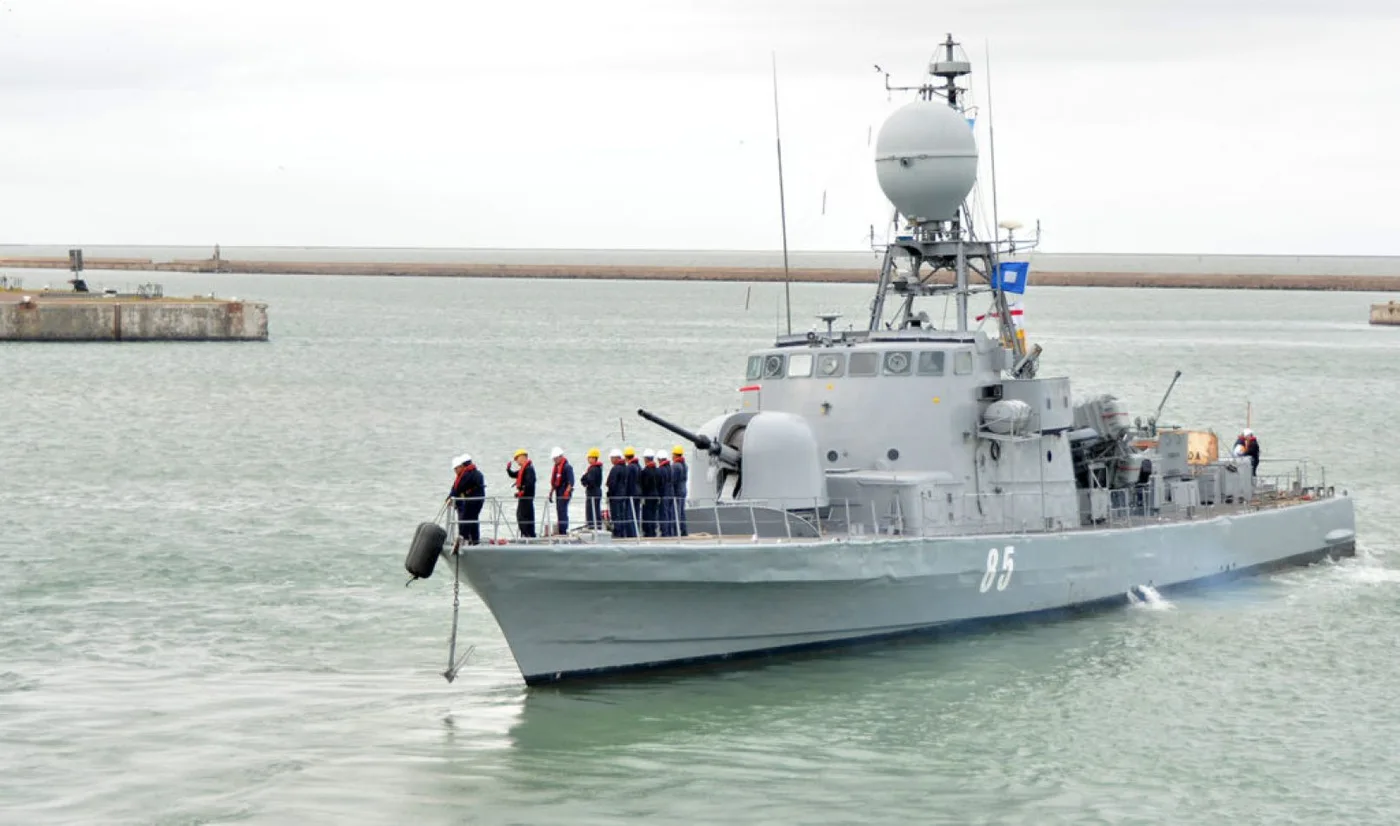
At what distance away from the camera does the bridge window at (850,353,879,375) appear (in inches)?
905

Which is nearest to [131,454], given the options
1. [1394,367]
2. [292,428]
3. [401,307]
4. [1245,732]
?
[292,428]

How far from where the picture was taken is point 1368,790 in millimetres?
16531

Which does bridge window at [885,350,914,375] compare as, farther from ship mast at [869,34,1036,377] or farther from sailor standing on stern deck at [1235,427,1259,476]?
sailor standing on stern deck at [1235,427,1259,476]

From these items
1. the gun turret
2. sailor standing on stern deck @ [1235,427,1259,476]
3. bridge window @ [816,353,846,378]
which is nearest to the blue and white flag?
bridge window @ [816,353,846,378]

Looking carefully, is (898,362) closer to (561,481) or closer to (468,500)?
(561,481)

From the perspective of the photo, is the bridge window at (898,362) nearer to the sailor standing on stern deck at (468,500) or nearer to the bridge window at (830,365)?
the bridge window at (830,365)

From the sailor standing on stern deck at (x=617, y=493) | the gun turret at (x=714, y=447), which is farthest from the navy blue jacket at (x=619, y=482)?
the gun turret at (x=714, y=447)

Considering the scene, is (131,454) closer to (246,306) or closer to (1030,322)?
(246,306)

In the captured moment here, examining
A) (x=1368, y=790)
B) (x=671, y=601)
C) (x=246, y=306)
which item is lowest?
(x=1368, y=790)

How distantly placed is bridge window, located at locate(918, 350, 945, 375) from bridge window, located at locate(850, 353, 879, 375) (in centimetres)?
56

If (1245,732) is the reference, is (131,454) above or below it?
above

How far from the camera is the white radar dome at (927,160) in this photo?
24.7 m

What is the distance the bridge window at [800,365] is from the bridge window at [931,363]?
1420 mm

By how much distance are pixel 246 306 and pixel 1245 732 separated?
76.3 m
